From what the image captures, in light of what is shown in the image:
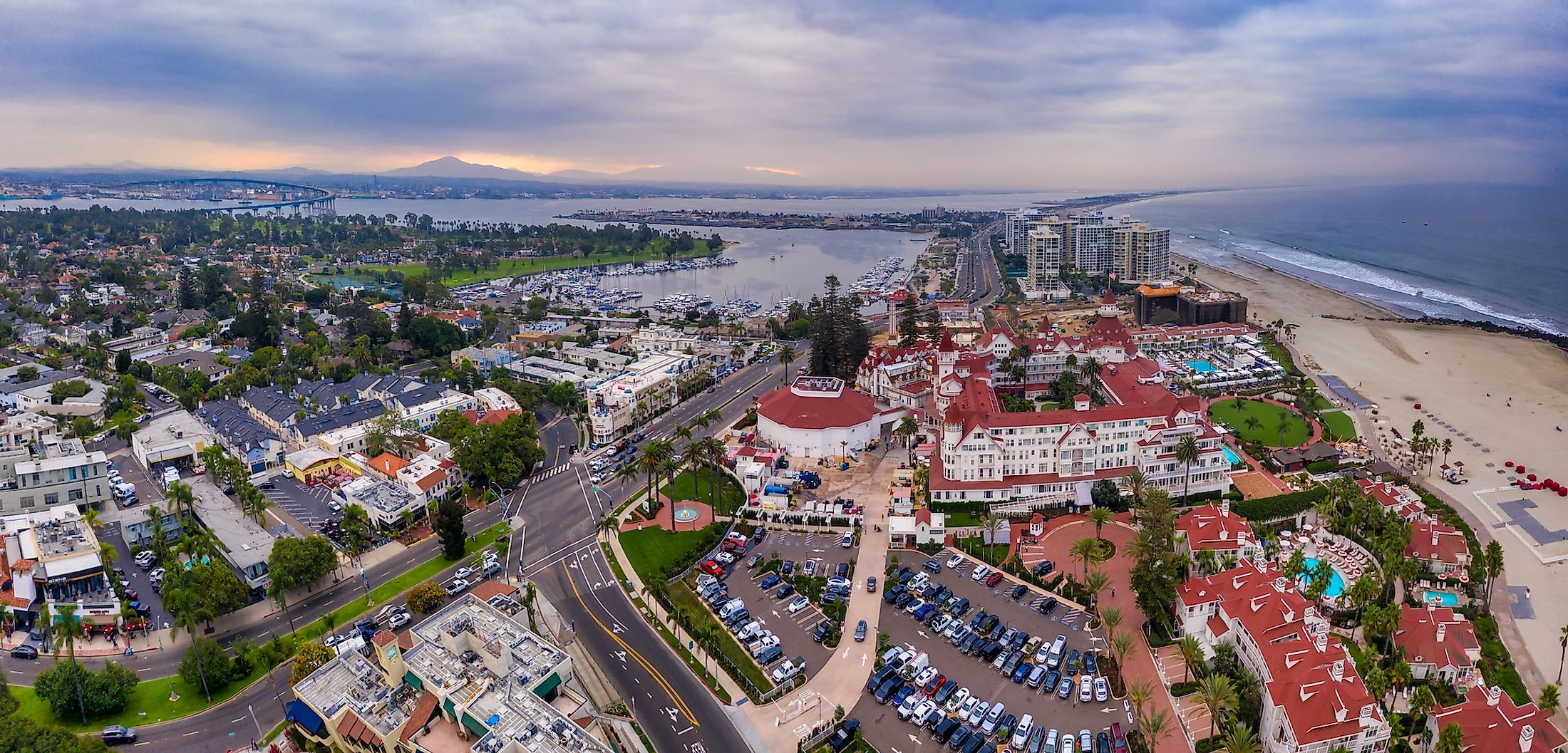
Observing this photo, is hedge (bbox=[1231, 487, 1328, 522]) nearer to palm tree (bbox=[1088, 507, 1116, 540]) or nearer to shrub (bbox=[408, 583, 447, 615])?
palm tree (bbox=[1088, 507, 1116, 540])

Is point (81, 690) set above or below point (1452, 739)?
below

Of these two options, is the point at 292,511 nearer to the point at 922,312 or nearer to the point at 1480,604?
the point at 1480,604

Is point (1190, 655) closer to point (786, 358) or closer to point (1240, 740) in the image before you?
point (1240, 740)

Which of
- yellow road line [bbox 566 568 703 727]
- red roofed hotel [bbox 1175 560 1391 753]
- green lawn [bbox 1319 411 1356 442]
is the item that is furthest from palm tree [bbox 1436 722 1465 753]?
green lawn [bbox 1319 411 1356 442]

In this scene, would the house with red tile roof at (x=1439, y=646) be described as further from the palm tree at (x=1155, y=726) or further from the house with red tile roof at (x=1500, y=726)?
the palm tree at (x=1155, y=726)

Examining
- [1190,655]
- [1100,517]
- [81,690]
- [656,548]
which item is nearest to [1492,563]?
[1190,655]

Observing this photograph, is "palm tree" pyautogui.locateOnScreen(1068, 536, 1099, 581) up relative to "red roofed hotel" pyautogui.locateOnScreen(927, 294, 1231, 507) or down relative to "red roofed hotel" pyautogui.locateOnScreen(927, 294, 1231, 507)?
down

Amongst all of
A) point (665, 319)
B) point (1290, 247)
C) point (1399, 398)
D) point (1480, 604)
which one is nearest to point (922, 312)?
point (665, 319)
